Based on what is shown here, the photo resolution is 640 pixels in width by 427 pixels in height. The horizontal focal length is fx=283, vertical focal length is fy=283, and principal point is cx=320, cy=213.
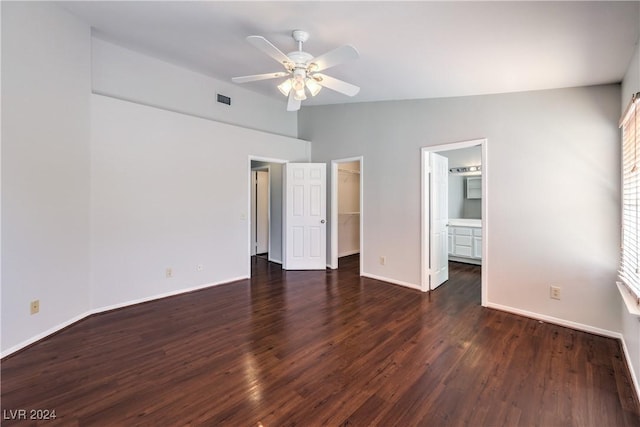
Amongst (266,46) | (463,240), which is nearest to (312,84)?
(266,46)

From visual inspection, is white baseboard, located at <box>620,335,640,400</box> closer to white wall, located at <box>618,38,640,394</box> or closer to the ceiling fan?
white wall, located at <box>618,38,640,394</box>

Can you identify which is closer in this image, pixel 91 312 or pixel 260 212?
pixel 91 312

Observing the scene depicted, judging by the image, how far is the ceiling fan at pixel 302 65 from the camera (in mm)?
2197

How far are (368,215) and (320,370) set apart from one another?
2906 mm

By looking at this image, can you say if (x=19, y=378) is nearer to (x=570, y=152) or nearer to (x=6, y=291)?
(x=6, y=291)

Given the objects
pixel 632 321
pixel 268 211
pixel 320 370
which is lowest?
pixel 320 370

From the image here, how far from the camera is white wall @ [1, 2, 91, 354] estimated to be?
235 centimetres

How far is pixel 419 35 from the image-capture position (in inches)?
96.7

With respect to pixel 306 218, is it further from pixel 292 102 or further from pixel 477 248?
pixel 477 248

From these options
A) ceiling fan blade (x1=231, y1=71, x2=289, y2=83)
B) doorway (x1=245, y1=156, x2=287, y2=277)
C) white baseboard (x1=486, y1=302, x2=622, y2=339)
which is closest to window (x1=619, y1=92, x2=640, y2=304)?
white baseboard (x1=486, y1=302, x2=622, y2=339)

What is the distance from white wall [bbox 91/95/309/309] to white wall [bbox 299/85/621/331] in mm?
2583

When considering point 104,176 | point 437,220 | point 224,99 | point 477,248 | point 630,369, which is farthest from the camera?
point 477,248

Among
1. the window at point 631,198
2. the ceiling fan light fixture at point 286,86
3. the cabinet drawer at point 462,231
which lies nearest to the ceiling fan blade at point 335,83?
the ceiling fan light fixture at point 286,86

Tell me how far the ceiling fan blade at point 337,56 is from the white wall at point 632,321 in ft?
6.81
